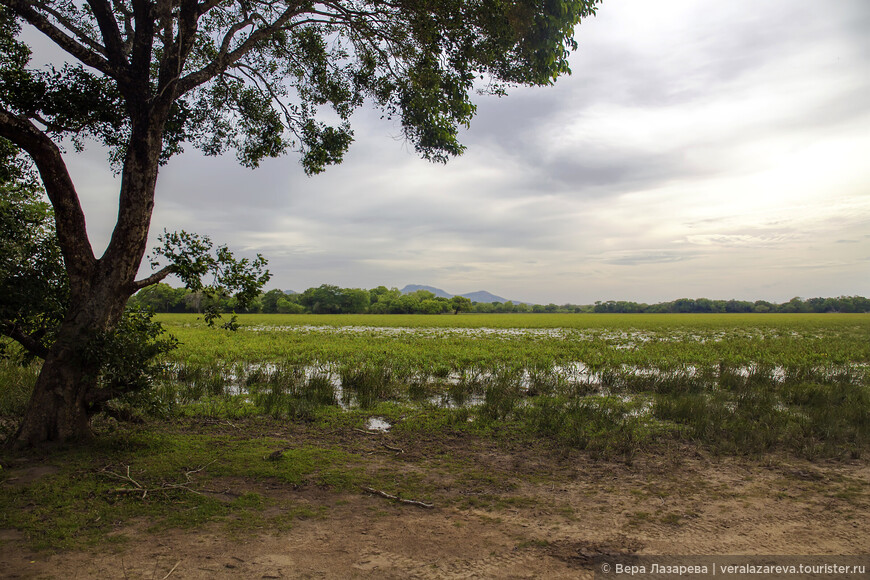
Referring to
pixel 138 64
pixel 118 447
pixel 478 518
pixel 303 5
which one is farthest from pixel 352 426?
pixel 303 5

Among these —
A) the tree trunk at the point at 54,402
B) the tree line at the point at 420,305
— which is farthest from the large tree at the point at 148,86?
the tree line at the point at 420,305

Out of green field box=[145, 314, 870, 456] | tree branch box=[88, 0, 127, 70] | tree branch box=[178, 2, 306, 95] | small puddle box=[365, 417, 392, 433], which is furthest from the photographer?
small puddle box=[365, 417, 392, 433]

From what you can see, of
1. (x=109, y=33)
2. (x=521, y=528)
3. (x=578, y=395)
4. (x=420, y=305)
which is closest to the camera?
(x=521, y=528)

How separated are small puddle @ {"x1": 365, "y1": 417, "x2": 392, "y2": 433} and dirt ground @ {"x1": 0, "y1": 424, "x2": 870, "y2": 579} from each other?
6.75 ft

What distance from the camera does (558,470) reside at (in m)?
6.35

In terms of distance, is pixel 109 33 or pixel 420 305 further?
pixel 420 305

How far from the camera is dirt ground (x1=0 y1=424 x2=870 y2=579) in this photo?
147 inches

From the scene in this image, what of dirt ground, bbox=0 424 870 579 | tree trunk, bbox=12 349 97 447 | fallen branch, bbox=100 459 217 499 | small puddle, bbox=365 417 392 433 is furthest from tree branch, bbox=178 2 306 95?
small puddle, bbox=365 417 392 433

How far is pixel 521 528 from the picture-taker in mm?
4516

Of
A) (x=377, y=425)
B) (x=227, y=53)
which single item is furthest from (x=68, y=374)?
(x=227, y=53)

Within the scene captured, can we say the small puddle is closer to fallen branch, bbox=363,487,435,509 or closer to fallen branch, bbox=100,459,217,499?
fallen branch, bbox=363,487,435,509

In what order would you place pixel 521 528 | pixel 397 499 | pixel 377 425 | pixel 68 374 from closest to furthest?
1. pixel 521 528
2. pixel 397 499
3. pixel 68 374
4. pixel 377 425

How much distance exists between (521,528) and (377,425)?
4708mm

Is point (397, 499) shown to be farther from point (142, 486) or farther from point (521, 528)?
point (142, 486)
